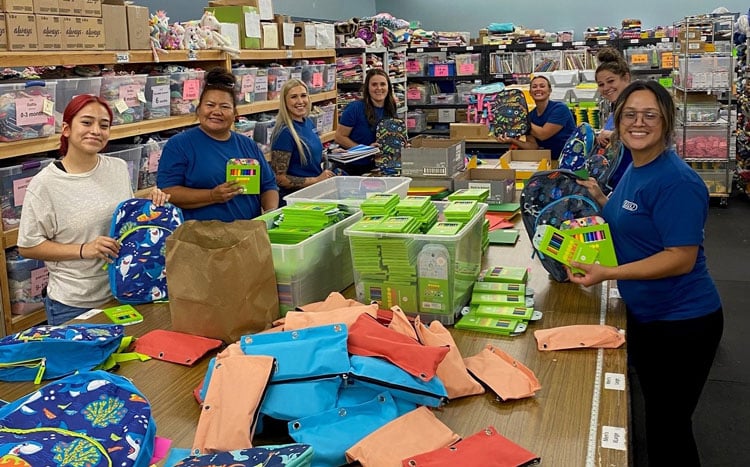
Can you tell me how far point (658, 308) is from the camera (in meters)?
2.37

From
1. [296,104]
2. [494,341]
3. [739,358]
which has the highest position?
[296,104]

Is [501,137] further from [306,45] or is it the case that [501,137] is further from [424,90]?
[424,90]

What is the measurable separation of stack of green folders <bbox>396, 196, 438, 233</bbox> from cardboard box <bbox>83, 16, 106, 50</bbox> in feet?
8.42

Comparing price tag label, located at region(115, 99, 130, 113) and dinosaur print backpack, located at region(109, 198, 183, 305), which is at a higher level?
price tag label, located at region(115, 99, 130, 113)

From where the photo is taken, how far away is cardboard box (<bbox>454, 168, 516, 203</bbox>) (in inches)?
155

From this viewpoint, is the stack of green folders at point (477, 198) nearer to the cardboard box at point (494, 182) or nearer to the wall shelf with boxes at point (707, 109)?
the cardboard box at point (494, 182)

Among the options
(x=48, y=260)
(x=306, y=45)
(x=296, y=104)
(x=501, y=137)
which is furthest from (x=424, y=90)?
(x=48, y=260)

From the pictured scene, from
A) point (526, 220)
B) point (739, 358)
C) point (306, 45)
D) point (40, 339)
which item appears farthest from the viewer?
point (306, 45)

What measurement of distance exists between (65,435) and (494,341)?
128 cm

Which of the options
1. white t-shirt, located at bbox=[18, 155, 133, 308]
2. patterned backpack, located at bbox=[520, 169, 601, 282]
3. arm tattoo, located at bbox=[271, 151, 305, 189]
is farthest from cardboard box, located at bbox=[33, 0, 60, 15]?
patterned backpack, located at bbox=[520, 169, 601, 282]

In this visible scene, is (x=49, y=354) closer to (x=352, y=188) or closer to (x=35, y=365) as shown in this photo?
(x=35, y=365)

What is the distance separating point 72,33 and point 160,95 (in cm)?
88

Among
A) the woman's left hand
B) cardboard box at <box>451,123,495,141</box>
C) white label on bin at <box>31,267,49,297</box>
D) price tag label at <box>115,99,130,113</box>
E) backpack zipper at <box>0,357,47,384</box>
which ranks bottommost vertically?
white label on bin at <box>31,267,49,297</box>

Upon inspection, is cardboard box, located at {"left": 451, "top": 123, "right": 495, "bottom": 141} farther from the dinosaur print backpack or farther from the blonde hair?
the dinosaur print backpack
